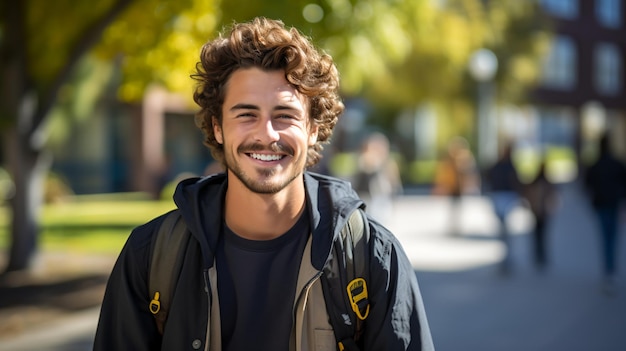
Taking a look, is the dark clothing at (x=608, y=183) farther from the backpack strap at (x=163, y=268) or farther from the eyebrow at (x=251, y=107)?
the backpack strap at (x=163, y=268)

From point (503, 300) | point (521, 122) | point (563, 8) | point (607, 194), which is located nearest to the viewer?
point (503, 300)

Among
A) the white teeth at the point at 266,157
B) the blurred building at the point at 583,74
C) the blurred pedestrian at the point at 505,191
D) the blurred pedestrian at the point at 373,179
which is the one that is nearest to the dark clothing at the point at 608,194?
the blurred pedestrian at the point at 505,191

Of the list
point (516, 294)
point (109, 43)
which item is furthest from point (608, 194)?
point (109, 43)

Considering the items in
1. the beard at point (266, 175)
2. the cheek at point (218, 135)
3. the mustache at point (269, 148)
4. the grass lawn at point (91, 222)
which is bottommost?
the grass lawn at point (91, 222)

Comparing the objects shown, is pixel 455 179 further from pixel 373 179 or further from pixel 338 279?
pixel 338 279

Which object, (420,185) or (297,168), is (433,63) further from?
(297,168)

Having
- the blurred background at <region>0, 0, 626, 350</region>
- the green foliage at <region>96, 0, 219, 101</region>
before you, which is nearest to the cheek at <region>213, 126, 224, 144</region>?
the blurred background at <region>0, 0, 626, 350</region>

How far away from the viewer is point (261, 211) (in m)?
2.47

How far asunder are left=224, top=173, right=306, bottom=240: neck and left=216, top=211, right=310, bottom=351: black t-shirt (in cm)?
6

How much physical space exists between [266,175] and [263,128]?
0.16 m

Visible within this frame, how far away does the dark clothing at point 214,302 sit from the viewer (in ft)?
7.57

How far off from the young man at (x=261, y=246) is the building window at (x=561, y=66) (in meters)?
40.0

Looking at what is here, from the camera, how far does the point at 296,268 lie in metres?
2.37

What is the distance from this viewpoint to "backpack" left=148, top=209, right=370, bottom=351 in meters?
2.32
